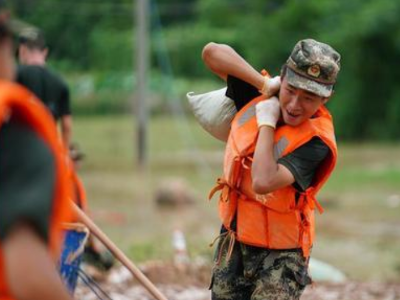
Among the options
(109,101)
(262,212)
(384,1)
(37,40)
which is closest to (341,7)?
(384,1)

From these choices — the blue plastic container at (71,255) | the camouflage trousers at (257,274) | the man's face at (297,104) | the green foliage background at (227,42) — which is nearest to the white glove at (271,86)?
the man's face at (297,104)

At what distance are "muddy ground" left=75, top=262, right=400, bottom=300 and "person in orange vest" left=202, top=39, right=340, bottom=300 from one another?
10.6 ft

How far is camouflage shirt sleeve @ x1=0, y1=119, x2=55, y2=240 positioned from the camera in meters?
2.37

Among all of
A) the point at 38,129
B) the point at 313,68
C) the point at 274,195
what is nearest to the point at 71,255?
the point at 274,195

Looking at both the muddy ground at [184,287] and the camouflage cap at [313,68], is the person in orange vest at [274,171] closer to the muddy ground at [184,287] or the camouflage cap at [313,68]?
the camouflage cap at [313,68]

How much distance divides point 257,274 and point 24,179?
2544 mm

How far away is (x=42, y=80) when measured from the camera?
29.4 ft

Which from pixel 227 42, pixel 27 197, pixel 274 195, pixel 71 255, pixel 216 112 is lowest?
pixel 227 42

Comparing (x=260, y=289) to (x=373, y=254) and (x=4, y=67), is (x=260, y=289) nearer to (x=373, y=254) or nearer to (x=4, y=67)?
(x=4, y=67)

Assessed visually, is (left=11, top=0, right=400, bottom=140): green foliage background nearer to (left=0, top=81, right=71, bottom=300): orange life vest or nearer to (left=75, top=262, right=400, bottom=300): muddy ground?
(left=75, top=262, right=400, bottom=300): muddy ground

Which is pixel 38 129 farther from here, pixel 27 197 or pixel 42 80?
pixel 42 80

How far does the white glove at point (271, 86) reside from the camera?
4.78m

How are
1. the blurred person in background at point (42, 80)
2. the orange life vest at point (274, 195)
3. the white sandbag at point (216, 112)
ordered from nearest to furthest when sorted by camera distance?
the orange life vest at point (274, 195)
the white sandbag at point (216, 112)
the blurred person in background at point (42, 80)

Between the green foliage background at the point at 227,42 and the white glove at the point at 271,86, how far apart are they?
24.8 meters
